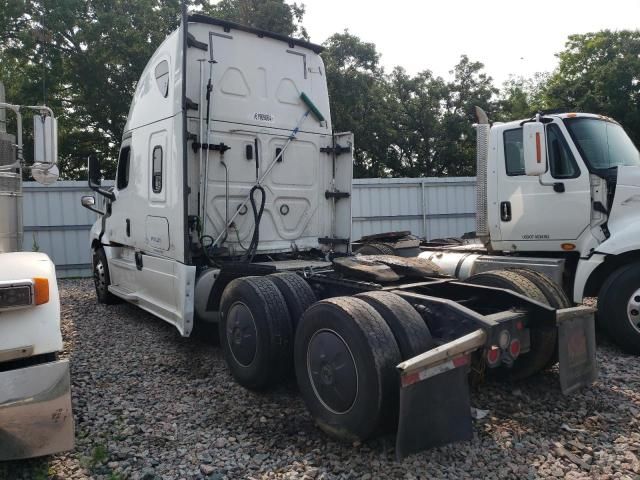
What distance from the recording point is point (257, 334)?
4141 millimetres

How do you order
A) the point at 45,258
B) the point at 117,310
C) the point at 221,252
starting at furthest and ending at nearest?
the point at 117,310
the point at 221,252
the point at 45,258

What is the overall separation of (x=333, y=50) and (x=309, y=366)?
843 inches

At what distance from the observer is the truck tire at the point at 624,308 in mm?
5203

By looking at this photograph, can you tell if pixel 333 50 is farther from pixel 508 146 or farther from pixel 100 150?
pixel 508 146

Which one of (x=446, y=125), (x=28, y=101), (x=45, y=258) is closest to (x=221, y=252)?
(x=45, y=258)

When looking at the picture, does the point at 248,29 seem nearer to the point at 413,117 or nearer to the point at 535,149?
the point at 535,149

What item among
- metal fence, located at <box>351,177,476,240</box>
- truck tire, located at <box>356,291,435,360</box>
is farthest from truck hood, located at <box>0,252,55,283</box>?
metal fence, located at <box>351,177,476,240</box>

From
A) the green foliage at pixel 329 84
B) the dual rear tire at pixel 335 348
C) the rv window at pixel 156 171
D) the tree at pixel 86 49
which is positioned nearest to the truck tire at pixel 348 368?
the dual rear tire at pixel 335 348

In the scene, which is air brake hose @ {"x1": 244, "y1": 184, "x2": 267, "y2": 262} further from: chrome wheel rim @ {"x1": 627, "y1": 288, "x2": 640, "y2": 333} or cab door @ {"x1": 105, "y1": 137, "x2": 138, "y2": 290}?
chrome wheel rim @ {"x1": 627, "y1": 288, "x2": 640, "y2": 333}

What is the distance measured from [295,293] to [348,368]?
1.20m

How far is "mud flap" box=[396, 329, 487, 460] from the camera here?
285cm

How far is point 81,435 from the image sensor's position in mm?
3555

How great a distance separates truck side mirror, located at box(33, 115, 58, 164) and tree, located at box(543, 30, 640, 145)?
1952 cm

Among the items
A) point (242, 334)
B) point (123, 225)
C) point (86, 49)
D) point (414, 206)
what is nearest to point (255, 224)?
point (242, 334)
